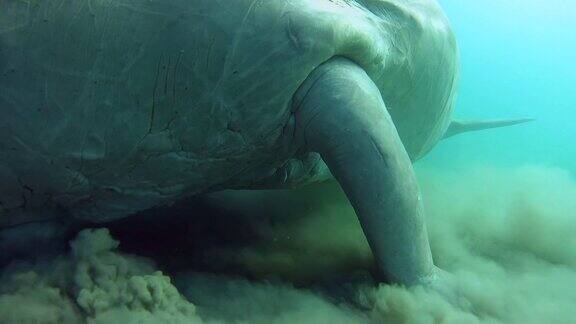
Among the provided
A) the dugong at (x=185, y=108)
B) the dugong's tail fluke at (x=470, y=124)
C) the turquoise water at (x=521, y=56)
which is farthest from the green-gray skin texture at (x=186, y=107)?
the turquoise water at (x=521, y=56)

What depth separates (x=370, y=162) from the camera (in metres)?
2.63

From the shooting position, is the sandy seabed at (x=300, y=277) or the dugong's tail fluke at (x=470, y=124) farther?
the dugong's tail fluke at (x=470, y=124)

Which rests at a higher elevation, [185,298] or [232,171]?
[232,171]

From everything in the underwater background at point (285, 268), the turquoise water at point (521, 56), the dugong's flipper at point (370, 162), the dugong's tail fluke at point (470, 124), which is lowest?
the turquoise water at point (521, 56)

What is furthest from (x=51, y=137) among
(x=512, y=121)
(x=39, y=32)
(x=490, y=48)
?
(x=490, y=48)

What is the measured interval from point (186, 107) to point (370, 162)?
104cm

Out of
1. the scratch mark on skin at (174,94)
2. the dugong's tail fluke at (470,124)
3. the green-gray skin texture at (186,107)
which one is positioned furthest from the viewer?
the dugong's tail fluke at (470,124)

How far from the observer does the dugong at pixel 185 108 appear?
235 centimetres

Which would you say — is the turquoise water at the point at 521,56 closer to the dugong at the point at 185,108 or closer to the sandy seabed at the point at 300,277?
the sandy seabed at the point at 300,277

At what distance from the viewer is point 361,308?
2799 mm

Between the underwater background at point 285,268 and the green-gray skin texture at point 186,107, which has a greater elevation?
the green-gray skin texture at point 186,107

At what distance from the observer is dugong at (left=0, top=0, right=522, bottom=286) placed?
2.35 m

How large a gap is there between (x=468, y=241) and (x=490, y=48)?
113943mm

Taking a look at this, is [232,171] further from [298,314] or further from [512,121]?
[512,121]
